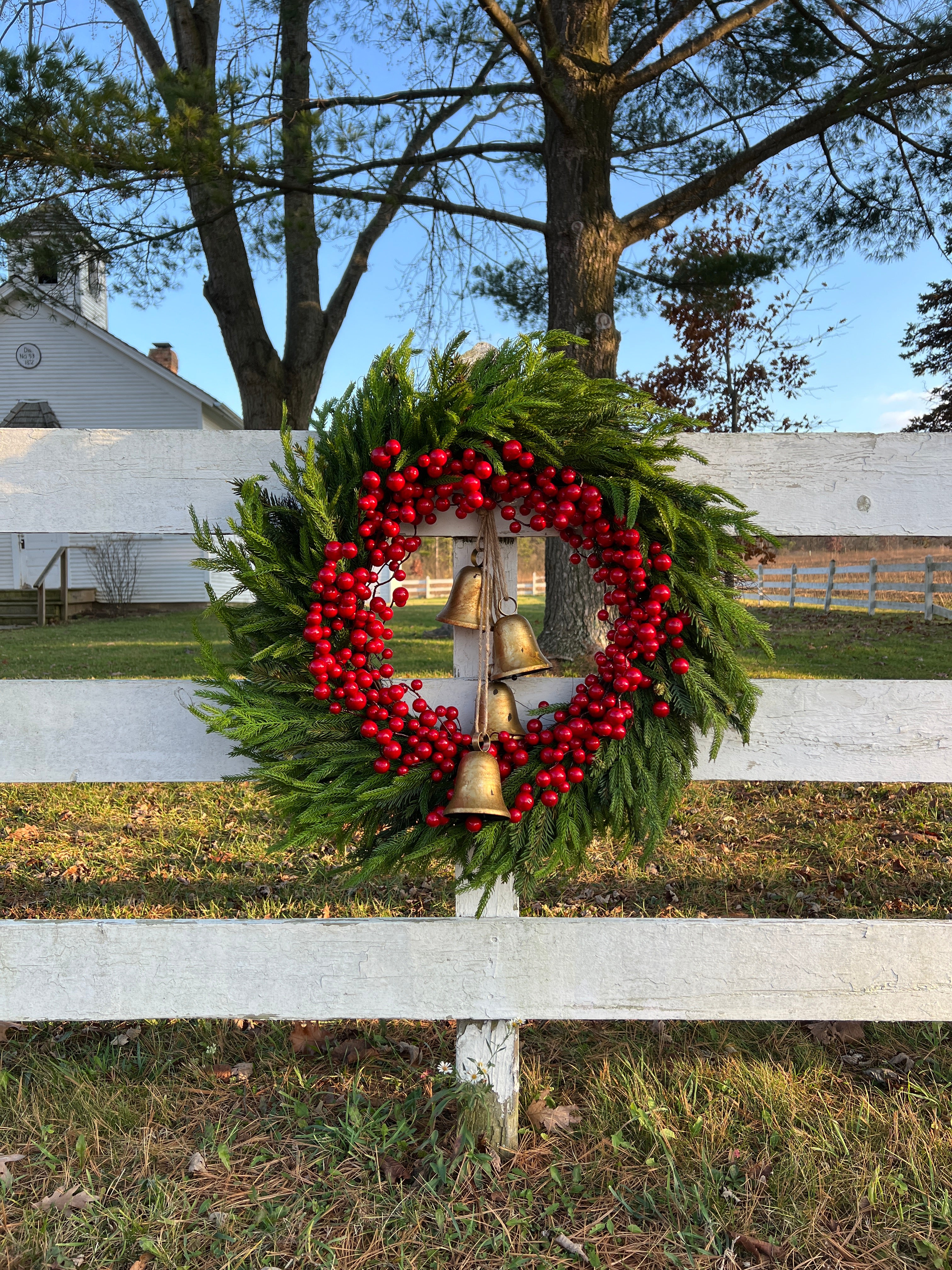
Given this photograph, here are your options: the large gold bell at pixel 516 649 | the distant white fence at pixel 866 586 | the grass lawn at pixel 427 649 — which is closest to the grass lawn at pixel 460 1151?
the large gold bell at pixel 516 649

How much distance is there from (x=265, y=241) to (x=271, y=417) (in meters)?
1.56

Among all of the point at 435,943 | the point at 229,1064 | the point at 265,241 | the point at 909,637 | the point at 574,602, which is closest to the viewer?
the point at 435,943

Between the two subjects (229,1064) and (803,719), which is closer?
(803,719)

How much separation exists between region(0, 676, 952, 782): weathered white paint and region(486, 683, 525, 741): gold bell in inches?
3.2

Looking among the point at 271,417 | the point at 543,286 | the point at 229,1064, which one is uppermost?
the point at 543,286

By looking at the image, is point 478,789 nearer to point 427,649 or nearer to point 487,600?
point 487,600

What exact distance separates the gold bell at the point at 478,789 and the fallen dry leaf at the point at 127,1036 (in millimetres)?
1489

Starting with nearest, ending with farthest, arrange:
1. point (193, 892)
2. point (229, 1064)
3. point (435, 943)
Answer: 1. point (435, 943)
2. point (229, 1064)
3. point (193, 892)

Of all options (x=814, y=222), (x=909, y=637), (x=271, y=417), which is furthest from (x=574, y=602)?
(x=909, y=637)

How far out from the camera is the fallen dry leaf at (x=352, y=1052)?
252 centimetres

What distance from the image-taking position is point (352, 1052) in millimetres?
2535

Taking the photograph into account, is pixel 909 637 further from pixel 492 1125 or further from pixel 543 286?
pixel 492 1125

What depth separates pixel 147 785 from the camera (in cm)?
554

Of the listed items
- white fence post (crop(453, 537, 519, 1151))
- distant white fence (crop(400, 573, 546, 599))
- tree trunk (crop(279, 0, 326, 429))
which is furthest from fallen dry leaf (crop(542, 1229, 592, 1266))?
distant white fence (crop(400, 573, 546, 599))
